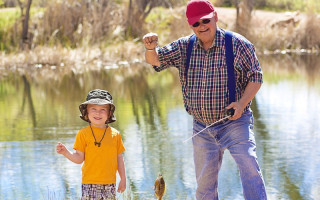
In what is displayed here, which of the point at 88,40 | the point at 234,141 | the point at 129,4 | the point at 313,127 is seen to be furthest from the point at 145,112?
the point at 129,4

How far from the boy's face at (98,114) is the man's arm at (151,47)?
1.65ft

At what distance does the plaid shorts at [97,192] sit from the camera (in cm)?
445

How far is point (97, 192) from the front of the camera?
4.46 meters

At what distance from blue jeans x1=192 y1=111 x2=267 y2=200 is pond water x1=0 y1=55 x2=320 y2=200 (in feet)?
4.72

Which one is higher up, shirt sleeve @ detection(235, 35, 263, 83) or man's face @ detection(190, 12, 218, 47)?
man's face @ detection(190, 12, 218, 47)

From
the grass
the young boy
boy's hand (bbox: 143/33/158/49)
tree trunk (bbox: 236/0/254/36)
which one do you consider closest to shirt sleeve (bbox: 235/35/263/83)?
boy's hand (bbox: 143/33/158/49)

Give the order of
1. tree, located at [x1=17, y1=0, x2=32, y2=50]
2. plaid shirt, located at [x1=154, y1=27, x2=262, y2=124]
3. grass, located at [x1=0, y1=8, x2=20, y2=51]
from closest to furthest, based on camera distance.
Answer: plaid shirt, located at [x1=154, y1=27, x2=262, y2=124] → tree, located at [x1=17, y1=0, x2=32, y2=50] → grass, located at [x1=0, y1=8, x2=20, y2=51]

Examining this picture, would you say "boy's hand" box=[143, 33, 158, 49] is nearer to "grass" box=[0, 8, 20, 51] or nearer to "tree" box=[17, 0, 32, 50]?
"tree" box=[17, 0, 32, 50]

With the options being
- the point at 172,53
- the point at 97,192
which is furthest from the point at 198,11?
the point at 97,192

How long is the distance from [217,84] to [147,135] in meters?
6.19

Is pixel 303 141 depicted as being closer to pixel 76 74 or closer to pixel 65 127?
pixel 65 127

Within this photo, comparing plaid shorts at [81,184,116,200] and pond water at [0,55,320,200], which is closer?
plaid shorts at [81,184,116,200]

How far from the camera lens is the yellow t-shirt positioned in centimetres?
446

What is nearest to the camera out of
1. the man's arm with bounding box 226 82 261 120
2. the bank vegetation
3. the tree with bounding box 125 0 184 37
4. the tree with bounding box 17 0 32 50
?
the man's arm with bounding box 226 82 261 120
